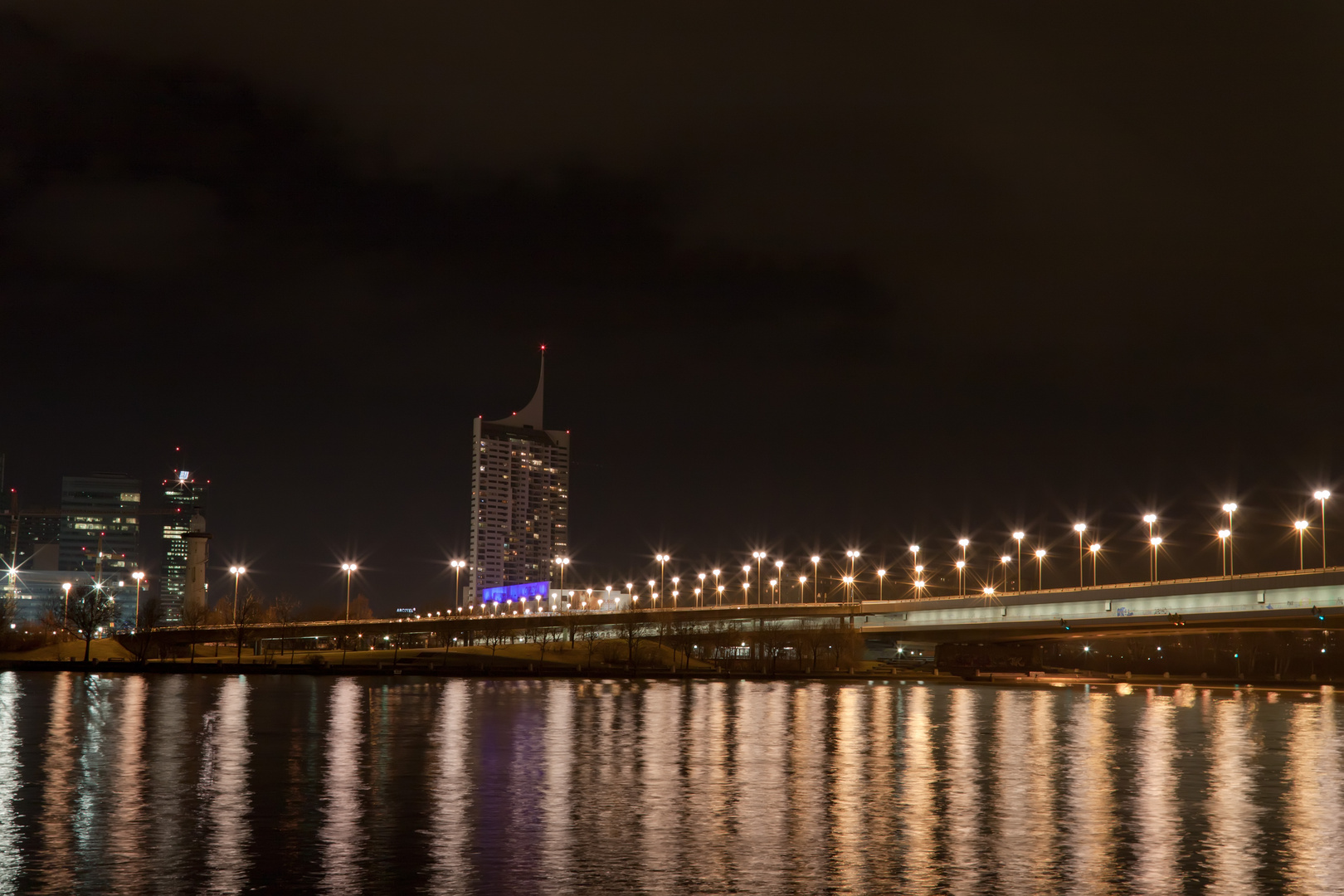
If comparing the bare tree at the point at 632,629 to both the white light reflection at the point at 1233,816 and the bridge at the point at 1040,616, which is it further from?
the white light reflection at the point at 1233,816

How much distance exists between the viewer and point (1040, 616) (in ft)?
383

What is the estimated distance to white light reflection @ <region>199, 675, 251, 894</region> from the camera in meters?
19.9

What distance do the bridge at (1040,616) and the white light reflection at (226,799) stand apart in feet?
248

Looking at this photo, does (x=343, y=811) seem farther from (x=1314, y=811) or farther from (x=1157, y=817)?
(x=1314, y=811)

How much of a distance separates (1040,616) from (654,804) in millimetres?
96210

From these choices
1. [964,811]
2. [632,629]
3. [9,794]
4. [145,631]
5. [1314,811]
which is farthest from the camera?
[145,631]

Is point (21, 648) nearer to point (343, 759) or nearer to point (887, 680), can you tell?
point (887, 680)

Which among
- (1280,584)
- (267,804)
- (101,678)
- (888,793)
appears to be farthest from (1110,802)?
(101,678)

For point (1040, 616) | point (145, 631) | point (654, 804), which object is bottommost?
point (145, 631)

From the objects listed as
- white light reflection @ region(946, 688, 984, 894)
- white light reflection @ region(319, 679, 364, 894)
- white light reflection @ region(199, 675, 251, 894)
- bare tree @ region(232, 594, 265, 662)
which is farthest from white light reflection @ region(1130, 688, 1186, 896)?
bare tree @ region(232, 594, 265, 662)

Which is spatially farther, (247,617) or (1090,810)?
(247,617)

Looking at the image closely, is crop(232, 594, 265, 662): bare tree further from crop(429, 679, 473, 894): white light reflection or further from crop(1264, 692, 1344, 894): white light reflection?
crop(1264, 692, 1344, 894): white light reflection

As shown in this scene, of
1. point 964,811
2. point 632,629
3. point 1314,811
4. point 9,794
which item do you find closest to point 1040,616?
point 632,629

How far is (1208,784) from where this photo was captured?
3306cm
